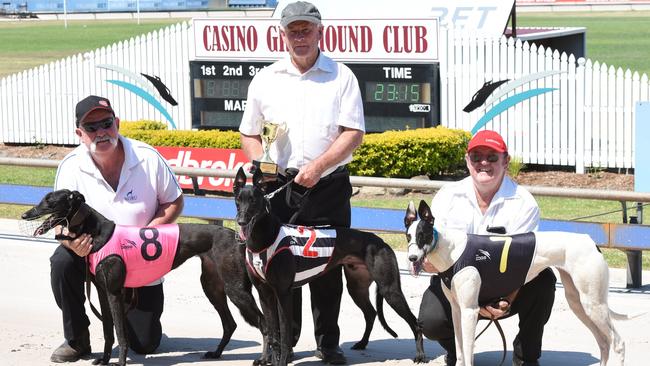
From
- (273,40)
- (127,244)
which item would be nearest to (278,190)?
(127,244)

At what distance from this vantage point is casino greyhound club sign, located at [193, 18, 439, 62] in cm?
1512

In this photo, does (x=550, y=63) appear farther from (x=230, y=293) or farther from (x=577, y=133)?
(x=230, y=293)

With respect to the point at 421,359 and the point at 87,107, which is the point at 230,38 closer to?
the point at 87,107

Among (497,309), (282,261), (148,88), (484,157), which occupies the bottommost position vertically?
(497,309)

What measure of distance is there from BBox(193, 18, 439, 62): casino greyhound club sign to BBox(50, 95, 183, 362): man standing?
8.86 m

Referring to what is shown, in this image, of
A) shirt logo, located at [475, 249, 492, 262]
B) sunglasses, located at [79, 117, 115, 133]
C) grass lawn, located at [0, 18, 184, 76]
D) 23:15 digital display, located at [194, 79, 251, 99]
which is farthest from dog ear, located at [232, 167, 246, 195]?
grass lawn, located at [0, 18, 184, 76]

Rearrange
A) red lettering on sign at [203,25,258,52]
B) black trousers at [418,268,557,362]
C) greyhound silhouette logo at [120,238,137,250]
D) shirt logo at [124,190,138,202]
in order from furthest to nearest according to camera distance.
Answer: red lettering on sign at [203,25,258,52]
shirt logo at [124,190,138,202]
greyhound silhouette logo at [120,238,137,250]
black trousers at [418,268,557,362]

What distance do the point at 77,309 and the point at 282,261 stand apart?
1307 millimetres

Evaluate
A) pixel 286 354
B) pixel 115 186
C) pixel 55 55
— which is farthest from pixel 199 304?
pixel 55 55

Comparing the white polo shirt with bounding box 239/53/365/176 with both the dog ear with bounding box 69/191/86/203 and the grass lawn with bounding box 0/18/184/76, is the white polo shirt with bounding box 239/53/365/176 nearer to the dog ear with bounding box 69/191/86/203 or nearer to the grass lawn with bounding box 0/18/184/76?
the dog ear with bounding box 69/191/86/203

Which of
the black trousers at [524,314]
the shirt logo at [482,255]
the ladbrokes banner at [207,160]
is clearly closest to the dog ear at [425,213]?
the shirt logo at [482,255]

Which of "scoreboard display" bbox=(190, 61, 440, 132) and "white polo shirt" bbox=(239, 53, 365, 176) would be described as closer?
"white polo shirt" bbox=(239, 53, 365, 176)

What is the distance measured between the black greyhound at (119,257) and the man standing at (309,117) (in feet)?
1.17

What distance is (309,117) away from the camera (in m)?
6.11
